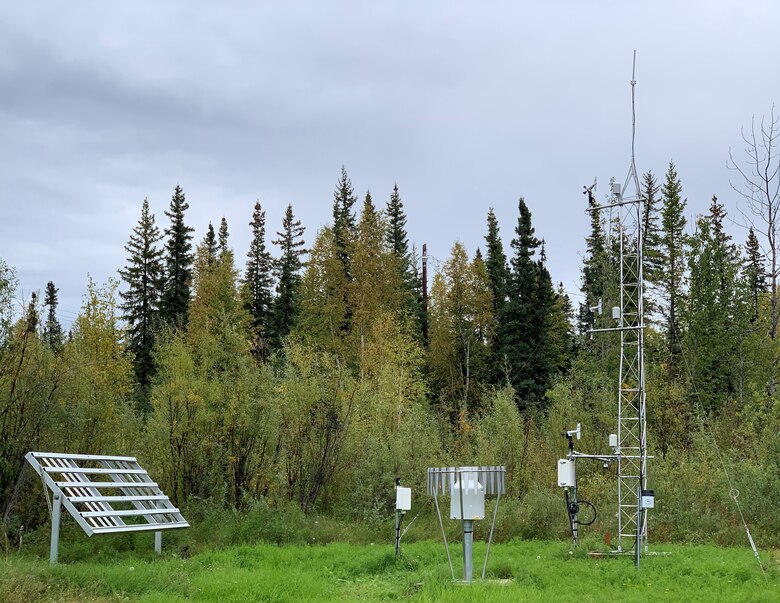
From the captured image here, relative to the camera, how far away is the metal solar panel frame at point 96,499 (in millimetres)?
9461

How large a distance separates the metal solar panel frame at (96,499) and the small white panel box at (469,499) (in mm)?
4218

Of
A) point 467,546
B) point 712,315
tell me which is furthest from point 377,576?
point 712,315

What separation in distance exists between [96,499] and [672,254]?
116ft

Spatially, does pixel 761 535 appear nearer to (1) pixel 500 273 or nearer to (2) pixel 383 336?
(2) pixel 383 336

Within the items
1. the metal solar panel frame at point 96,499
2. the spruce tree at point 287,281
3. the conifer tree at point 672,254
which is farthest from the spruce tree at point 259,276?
the metal solar panel frame at point 96,499

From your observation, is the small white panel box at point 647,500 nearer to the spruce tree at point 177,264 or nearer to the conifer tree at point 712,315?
the conifer tree at point 712,315

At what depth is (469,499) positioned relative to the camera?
8836mm

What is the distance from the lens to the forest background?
13.9 meters

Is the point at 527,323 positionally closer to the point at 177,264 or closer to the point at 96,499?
the point at 177,264

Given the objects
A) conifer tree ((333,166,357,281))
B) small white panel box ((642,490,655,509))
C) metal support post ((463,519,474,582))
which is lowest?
metal support post ((463,519,474,582))

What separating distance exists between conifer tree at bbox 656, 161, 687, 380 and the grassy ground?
26.7 metres

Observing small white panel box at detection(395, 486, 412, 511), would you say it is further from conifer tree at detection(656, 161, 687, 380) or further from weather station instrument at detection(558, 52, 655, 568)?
conifer tree at detection(656, 161, 687, 380)

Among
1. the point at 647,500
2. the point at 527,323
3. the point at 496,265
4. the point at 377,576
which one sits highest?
the point at 496,265

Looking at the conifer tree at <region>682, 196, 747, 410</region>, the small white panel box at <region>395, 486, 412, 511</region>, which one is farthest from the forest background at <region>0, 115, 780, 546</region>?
the small white panel box at <region>395, 486, 412, 511</region>
